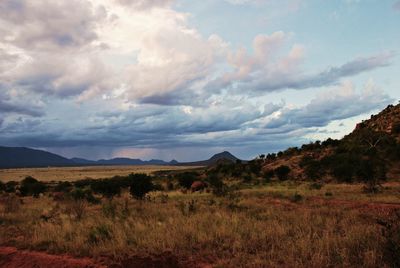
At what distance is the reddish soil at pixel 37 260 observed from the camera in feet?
28.2

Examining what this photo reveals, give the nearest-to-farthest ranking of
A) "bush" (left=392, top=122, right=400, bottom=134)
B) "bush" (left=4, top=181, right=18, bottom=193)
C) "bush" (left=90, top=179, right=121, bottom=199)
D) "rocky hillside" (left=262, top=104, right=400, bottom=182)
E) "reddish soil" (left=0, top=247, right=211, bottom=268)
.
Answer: "reddish soil" (left=0, top=247, right=211, bottom=268), "bush" (left=90, top=179, right=121, bottom=199), "rocky hillside" (left=262, top=104, right=400, bottom=182), "bush" (left=4, top=181, right=18, bottom=193), "bush" (left=392, top=122, right=400, bottom=134)

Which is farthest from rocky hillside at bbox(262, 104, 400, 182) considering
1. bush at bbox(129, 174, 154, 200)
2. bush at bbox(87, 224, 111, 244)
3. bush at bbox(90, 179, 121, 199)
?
bush at bbox(87, 224, 111, 244)

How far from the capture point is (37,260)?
9.29 meters

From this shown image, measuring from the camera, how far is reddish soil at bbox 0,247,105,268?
8609 mm

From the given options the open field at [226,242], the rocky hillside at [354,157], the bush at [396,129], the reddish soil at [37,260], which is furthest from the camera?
the bush at [396,129]

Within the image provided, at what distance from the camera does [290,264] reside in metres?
7.25

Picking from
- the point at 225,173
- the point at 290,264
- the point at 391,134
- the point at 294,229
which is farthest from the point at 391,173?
the point at 290,264

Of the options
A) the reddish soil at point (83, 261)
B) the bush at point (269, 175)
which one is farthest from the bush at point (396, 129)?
the reddish soil at point (83, 261)

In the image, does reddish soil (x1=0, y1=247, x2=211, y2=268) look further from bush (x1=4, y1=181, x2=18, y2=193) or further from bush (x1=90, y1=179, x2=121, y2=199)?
bush (x1=4, y1=181, x2=18, y2=193)

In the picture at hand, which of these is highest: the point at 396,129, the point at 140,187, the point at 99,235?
the point at 396,129

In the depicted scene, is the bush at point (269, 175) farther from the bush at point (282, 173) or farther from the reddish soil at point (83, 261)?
the reddish soil at point (83, 261)

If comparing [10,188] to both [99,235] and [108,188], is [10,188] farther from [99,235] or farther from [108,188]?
[99,235]

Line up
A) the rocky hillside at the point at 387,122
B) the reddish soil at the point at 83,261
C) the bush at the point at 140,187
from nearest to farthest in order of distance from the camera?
the reddish soil at the point at 83,261
the bush at the point at 140,187
the rocky hillside at the point at 387,122

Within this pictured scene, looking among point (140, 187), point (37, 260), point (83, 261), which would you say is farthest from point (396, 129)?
point (37, 260)
